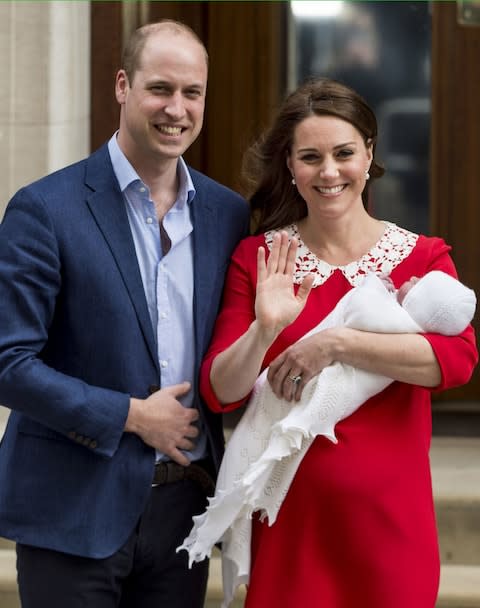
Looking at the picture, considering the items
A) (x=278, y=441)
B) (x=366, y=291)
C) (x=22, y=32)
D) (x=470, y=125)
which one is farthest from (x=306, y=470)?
(x=470, y=125)

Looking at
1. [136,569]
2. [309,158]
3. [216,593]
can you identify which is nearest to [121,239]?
[309,158]

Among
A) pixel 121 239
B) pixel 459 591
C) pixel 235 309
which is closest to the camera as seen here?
pixel 121 239

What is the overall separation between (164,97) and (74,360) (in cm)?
59

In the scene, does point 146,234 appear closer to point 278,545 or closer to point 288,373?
point 288,373

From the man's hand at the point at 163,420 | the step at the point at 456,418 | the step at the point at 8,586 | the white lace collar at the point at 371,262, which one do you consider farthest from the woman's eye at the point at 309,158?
the step at the point at 456,418

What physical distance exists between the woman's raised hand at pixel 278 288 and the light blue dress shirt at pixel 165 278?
20cm

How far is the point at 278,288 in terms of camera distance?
281cm

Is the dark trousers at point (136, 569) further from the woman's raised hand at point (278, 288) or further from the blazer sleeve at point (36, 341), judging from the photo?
the woman's raised hand at point (278, 288)

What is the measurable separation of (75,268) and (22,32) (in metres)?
2.02

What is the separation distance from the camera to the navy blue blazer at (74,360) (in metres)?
2.76

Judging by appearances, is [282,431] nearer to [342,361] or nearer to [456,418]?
[342,361]

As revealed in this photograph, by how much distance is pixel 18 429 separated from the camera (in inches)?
115

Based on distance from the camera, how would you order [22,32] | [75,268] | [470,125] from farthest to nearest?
[470,125] → [22,32] → [75,268]

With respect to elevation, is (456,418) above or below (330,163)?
below
